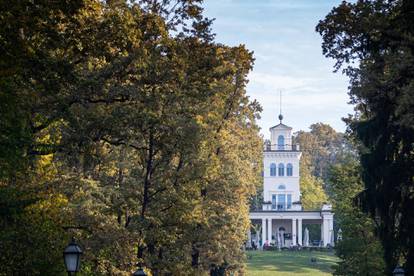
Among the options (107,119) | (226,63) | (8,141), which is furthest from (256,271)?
(8,141)

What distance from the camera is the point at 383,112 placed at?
2253 centimetres

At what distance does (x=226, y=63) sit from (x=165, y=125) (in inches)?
125

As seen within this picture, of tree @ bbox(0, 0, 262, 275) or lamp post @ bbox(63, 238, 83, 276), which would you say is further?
tree @ bbox(0, 0, 262, 275)

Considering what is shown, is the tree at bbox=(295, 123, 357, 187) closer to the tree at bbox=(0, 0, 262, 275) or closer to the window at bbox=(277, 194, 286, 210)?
the window at bbox=(277, 194, 286, 210)

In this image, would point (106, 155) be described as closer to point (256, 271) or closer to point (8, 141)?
point (8, 141)

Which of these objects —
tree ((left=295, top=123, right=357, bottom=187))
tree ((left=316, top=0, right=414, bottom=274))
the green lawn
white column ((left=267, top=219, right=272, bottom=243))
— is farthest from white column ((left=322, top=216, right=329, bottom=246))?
tree ((left=316, top=0, right=414, bottom=274))

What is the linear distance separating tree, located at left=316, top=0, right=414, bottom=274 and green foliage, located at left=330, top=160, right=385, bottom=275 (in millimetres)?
5581

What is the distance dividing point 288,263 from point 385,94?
44.9m

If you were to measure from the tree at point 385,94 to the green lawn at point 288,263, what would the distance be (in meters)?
29.5

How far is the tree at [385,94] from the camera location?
51.7ft

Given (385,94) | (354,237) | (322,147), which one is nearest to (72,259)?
(385,94)

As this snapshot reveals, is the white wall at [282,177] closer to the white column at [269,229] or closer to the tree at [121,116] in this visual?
the white column at [269,229]

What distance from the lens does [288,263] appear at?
62500 millimetres

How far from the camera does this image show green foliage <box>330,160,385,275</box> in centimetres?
3194
